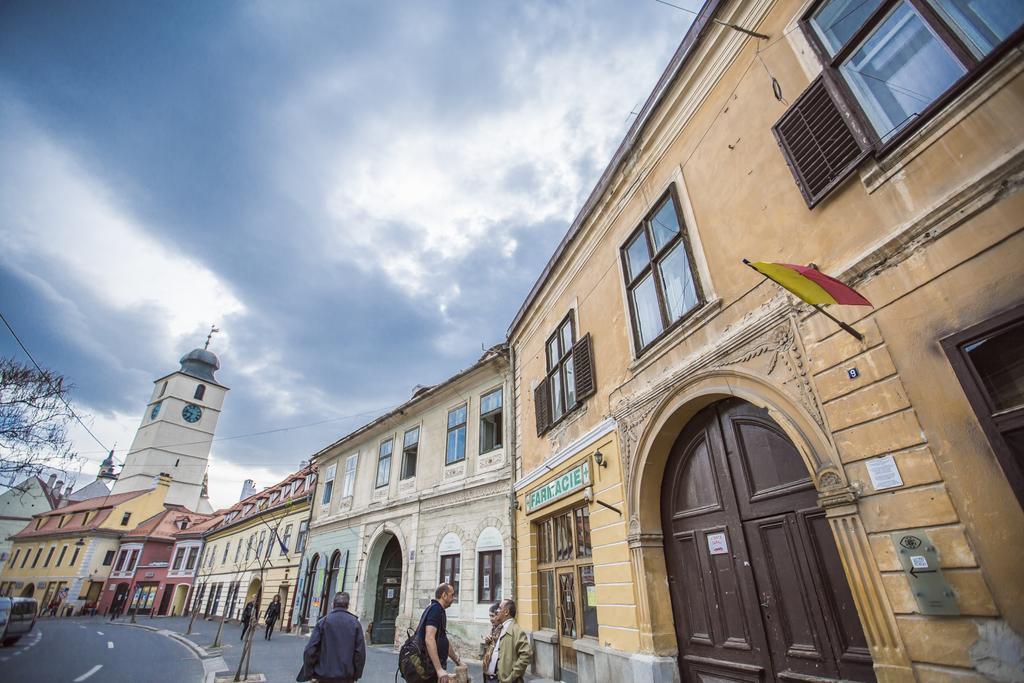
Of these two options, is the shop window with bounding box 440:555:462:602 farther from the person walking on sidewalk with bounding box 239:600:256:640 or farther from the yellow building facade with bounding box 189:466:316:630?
the yellow building facade with bounding box 189:466:316:630

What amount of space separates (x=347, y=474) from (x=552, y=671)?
570 inches

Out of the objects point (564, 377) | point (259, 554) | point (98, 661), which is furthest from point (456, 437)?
point (259, 554)

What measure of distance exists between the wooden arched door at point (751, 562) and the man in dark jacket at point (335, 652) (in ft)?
12.6

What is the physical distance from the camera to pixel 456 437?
14430 millimetres

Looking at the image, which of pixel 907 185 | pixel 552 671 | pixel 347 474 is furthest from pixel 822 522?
pixel 347 474

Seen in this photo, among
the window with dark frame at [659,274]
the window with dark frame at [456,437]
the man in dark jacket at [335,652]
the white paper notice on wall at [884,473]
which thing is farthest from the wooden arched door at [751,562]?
the window with dark frame at [456,437]

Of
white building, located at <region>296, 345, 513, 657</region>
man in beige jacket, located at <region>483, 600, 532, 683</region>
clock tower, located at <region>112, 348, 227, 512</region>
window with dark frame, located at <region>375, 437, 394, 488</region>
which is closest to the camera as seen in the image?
man in beige jacket, located at <region>483, 600, 532, 683</region>

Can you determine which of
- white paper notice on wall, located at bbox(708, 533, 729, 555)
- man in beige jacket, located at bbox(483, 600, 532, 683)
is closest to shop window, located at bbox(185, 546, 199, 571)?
man in beige jacket, located at bbox(483, 600, 532, 683)

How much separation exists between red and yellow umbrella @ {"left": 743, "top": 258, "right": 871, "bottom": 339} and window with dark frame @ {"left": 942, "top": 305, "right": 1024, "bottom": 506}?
64cm

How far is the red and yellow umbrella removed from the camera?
132 inches

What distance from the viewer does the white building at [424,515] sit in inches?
463

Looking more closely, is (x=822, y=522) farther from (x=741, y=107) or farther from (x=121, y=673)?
(x=121, y=673)

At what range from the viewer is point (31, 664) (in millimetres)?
11312

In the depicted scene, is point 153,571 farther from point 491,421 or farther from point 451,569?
point 491,421
